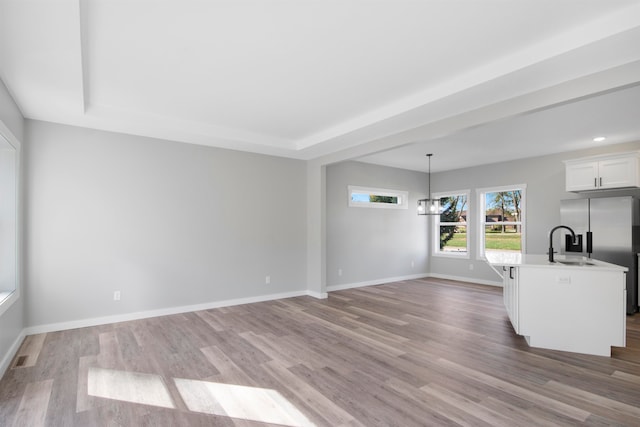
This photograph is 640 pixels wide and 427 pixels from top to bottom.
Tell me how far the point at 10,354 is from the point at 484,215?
809 cm

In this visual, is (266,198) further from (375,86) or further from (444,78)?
(444,78)

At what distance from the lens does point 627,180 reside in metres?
5.16

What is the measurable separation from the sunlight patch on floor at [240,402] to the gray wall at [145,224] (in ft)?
7.60

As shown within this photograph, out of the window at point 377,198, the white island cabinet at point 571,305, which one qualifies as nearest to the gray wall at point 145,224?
the window at point 377,198

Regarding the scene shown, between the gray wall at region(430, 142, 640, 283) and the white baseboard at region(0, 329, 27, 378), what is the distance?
25.4 ft

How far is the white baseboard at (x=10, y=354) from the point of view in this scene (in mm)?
2938

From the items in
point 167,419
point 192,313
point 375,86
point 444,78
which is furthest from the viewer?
point 192,313

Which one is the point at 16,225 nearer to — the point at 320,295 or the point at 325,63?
the point at 325,63

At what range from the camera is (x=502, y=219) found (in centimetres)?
740

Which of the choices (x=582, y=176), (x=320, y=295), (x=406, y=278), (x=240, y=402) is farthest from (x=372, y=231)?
(x=240, y=402)

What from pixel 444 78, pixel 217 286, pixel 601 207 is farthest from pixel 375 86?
pixel 601 207

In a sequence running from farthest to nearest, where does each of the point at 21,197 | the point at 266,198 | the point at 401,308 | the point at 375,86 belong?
the point at 266,198
the point at 401,308
the point at 21,197
the point at 375,86

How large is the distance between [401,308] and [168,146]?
4.28 meters

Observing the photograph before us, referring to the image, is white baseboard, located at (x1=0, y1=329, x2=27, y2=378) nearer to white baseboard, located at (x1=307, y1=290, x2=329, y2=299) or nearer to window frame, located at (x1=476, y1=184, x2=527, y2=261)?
white baseboard, located at (x1=307, y1=290, x2=329, y2=299)
